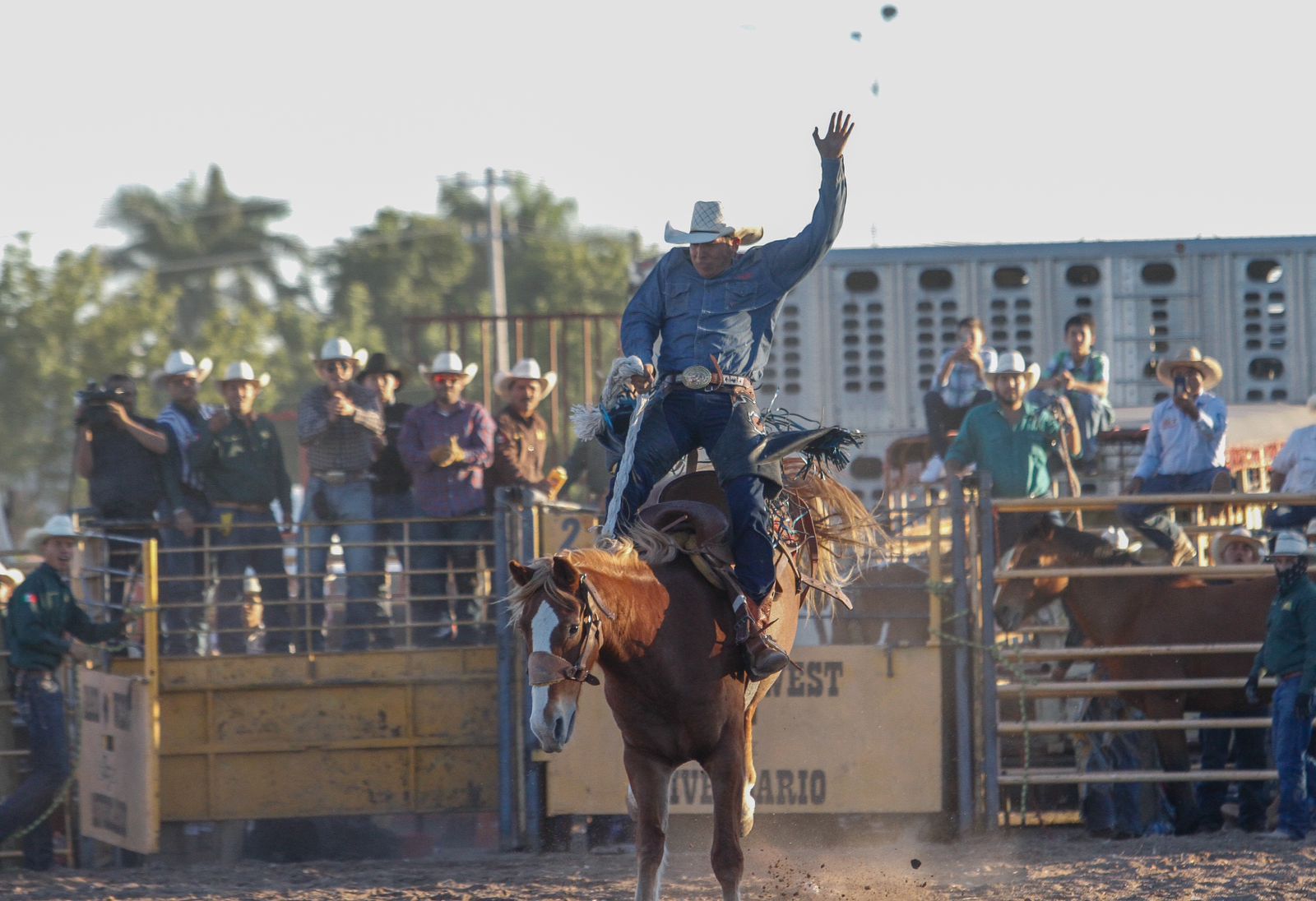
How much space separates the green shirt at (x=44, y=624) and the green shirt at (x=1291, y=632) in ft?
21.1

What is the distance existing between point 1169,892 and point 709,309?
3.48 metres

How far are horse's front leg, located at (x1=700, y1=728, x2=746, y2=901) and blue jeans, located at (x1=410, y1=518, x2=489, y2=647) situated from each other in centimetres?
373

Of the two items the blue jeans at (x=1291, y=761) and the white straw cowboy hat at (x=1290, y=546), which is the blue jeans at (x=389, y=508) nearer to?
the white straw cowboy hat at (x=1290, y=546)

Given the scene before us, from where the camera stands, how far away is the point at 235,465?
11.6 metres

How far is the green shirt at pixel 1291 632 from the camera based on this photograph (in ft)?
32.1

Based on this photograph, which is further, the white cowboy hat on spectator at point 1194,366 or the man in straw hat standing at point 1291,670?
the white cowboy hat on spectator at point 1194,366

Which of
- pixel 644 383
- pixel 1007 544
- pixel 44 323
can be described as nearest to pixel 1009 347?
pixel 1007 544

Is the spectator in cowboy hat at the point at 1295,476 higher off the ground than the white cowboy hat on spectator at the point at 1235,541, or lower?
higher

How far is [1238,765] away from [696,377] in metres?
4.72

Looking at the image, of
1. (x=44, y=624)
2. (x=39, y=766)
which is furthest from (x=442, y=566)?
(x=39, y=766)

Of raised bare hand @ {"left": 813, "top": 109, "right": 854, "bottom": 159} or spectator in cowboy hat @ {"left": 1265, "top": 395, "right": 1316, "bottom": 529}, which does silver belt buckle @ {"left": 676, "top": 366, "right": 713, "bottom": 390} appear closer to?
raised bare hand @ {"left": 813, "top": 109, "right": 854, "bottom": 159}

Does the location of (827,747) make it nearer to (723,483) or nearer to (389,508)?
(723,483)

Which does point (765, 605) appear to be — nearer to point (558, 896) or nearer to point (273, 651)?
point (558, 896)

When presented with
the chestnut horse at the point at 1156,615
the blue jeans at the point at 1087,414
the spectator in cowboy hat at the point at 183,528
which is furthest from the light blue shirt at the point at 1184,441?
the spectator in cowboy hat at the point at 183,528
